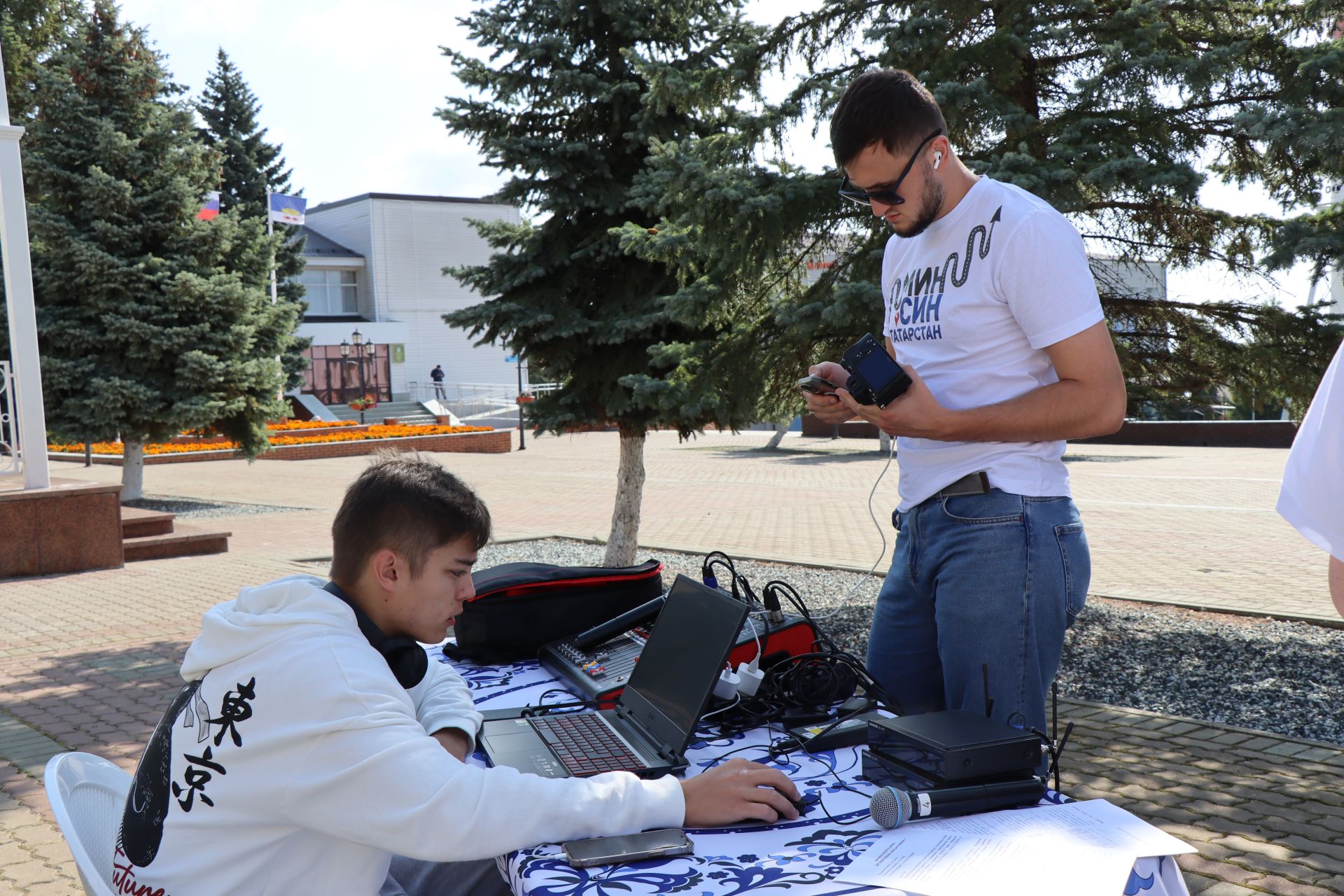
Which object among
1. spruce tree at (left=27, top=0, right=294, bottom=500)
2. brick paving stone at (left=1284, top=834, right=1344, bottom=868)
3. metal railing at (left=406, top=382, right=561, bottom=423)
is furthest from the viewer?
metal railing at (left=406, top=382, right=561, bottom=423)

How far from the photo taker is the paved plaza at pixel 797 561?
4.05 meters

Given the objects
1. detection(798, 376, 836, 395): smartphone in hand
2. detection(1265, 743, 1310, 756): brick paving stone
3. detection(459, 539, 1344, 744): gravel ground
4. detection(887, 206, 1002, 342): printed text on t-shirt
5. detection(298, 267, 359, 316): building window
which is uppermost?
detection(298, 267, 359, 316): building window

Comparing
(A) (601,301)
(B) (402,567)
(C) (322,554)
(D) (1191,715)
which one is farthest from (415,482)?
(C) (322,554)

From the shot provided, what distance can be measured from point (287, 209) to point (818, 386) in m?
34.9

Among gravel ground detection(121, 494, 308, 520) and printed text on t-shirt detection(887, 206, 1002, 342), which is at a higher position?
printed text on t-shirt detection(887, 206, 1002, 342)

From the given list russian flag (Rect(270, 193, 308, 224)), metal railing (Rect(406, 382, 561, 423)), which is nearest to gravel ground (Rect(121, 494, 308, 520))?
russian flag (Rect(270, 193, 308, 224))

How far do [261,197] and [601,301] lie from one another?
31726mm

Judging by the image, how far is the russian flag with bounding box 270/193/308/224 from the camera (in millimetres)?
33438

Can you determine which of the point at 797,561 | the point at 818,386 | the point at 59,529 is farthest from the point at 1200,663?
the point at 59,529

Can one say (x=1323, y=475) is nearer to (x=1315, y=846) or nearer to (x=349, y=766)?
(x=349, y=766)

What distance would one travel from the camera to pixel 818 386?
2.47 m

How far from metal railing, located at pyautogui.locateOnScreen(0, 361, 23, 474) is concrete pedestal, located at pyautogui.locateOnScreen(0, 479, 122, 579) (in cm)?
112

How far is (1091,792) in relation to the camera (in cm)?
435

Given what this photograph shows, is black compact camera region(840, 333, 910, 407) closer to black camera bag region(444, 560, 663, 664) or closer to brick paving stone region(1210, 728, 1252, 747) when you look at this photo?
black camera bag region(444, 560, 663, 664)
